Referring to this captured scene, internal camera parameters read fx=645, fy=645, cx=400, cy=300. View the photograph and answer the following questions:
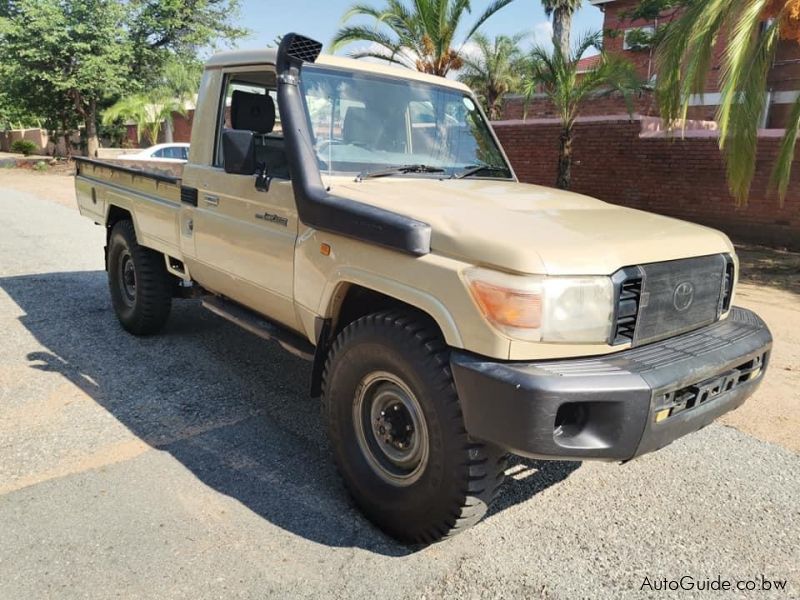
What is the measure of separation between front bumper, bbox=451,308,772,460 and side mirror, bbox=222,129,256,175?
1.66m

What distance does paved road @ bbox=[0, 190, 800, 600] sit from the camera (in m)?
2.68

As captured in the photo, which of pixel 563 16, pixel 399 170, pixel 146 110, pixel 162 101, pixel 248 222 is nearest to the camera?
pixel 399 170

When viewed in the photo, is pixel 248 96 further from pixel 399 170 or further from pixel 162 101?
pixel 162 101

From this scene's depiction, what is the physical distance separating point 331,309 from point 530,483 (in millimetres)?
1423

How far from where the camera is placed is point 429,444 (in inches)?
107

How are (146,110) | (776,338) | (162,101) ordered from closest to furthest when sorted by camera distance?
(776,338), (162,101), (146,110)

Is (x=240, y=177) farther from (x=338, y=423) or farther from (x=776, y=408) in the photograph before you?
(x=776, y=408)

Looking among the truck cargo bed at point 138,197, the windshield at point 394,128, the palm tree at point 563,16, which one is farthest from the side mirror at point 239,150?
the palm tree at point 563,16

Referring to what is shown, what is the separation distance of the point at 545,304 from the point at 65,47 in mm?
26868

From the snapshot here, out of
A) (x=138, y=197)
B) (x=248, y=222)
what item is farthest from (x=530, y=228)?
(x=138, y=197)

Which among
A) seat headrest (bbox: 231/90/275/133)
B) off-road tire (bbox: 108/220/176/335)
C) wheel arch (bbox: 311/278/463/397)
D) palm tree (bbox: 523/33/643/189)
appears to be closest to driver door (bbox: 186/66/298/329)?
seat headrest (bbox: 231/90/275/133)

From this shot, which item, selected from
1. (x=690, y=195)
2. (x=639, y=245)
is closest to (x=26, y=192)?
(x=690, y=195)

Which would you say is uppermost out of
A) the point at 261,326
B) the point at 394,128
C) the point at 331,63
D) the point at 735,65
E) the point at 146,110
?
the point at 146,110

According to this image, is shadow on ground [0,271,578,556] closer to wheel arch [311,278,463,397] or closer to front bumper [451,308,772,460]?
wheel arch [311,278,463,397]
